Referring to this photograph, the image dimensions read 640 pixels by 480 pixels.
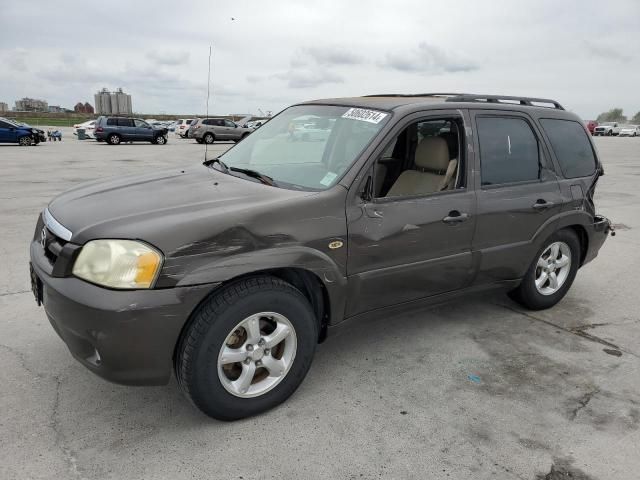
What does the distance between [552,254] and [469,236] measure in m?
1.20

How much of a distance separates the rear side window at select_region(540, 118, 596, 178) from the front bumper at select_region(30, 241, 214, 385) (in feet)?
10.2

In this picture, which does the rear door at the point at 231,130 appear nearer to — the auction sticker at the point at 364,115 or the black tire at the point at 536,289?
the black tire at the point at 536,289

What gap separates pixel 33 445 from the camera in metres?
2.53

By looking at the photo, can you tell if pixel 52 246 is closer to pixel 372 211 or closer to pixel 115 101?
pixel 372 211

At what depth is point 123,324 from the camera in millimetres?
2352

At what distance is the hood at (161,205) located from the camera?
2.50 metres

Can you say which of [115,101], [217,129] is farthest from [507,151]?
[115,101]

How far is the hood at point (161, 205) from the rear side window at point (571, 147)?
241 cm

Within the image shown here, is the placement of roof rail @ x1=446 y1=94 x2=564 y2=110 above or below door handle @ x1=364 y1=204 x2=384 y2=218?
above

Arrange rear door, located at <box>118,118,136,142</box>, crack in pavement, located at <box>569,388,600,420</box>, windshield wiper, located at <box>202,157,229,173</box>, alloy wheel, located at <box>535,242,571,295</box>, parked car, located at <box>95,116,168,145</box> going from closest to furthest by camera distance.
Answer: crack in pavement, located at <box>569,388,600,420</box> < windshield wiper, located at <box>202,157,229,173</box> < alloy wheel, located at <box>535,242,571,295</box> < parked car, located at <box>95,116,168,145</box> < rear door, located at <box>118,118,136,142</box>

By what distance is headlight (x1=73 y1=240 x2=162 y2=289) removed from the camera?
2393 millimetres

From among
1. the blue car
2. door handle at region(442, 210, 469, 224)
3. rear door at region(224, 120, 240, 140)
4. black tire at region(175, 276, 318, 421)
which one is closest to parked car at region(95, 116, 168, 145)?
the blue car

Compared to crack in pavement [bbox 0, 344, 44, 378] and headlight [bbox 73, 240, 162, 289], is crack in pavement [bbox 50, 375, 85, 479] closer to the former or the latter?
crack in pavement [bbox 0, 344, 44, 378]

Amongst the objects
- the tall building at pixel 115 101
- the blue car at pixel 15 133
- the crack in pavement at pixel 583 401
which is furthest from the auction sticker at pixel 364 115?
the tall building at pixel 115 101
